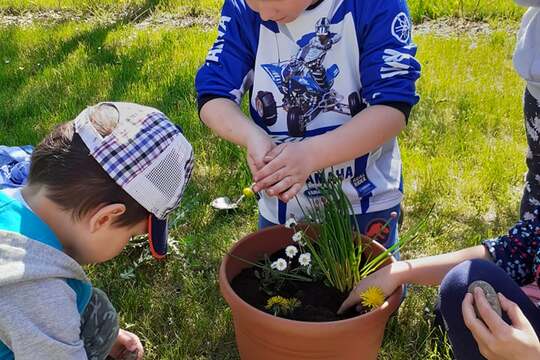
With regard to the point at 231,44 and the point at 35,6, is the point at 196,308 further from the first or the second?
the point at 35,6

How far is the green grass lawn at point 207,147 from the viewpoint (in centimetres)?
213

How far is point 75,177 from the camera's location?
58.5 inches

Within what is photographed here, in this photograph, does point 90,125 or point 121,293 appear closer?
point 90,125

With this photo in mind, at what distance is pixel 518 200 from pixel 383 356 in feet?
3.35

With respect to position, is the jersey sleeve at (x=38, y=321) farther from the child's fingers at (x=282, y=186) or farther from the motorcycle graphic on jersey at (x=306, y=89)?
the motorcycle graphic on jersey at (x=306, y=89)

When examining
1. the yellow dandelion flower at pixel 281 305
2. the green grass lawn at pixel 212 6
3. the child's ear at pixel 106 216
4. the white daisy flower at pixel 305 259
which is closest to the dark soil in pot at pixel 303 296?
the yellow dandelion flower at pixel 281 305

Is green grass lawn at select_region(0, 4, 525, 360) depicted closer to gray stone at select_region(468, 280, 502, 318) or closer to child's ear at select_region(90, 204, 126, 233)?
gray stone at select_region(468, 280, 502, 318)

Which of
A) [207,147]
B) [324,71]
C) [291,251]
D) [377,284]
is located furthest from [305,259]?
[207,147]

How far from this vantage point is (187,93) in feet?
11.2

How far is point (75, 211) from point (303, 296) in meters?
0.68

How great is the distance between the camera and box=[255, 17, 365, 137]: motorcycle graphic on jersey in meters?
1.99

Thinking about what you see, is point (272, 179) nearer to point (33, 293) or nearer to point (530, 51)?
point (33, 293)

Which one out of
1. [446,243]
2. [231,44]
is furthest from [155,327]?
[446,243]

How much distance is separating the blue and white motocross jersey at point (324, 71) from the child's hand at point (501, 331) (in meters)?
0.63
